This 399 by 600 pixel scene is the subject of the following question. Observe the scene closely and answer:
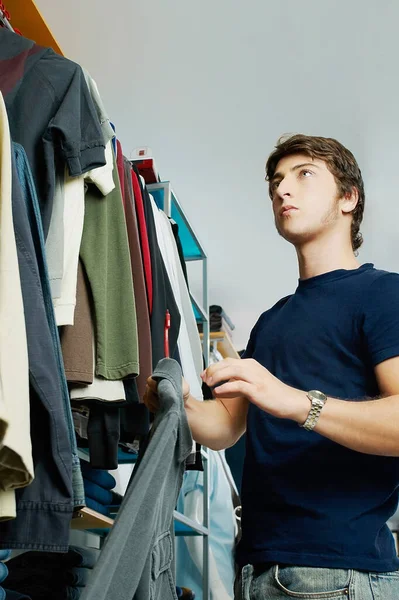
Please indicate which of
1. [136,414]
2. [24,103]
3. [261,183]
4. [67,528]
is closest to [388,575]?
[67,528]

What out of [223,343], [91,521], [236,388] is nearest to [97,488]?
[91,521]

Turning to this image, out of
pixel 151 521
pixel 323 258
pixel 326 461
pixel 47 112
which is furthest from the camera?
pixel 47 112

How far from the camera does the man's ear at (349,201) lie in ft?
4.70

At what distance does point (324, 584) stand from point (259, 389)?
308 mm

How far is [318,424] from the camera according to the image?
37.6 inches

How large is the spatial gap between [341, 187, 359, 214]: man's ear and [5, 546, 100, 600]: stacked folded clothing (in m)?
1.13

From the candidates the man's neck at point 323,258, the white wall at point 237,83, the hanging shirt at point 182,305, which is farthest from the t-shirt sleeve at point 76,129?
the white wall at point 237,83

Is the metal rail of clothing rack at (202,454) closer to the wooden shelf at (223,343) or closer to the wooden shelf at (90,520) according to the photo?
the wooden shelf at (90,520)

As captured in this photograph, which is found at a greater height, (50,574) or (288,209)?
(288,209)

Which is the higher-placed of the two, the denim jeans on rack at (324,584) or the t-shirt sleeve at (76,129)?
the t-shirt sleeve at (76,129)

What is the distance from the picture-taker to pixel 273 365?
1.22 m

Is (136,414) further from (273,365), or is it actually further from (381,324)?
(381,324)

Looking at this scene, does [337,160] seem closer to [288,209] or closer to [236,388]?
[288,209]

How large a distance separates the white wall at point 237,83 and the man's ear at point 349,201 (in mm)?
1461
